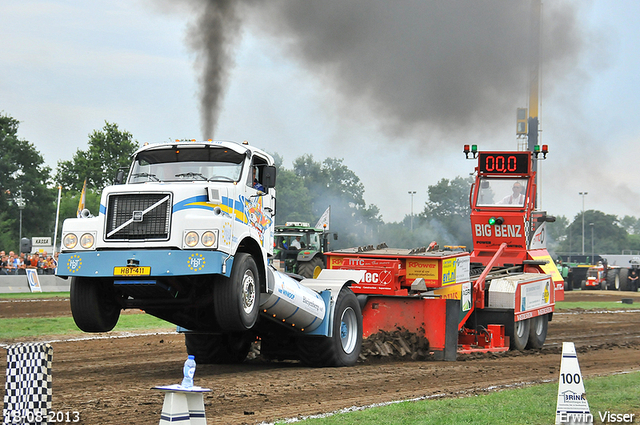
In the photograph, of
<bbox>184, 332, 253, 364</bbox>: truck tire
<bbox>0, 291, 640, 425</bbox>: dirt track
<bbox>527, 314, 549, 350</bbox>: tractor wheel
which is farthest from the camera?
<bbox>527, 314, 549, 350</bbox>: tractor wheel

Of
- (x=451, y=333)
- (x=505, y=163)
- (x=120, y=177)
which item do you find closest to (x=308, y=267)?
(x=505, y=163)

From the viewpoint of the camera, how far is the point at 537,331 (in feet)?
54.6

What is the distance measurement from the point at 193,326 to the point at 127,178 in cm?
227

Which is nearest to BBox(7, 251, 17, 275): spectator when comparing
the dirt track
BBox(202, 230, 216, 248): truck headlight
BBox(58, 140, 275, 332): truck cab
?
the dirt track

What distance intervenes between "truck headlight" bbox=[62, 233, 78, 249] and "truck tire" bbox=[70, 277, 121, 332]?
0.45 m

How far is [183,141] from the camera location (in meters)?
10.7

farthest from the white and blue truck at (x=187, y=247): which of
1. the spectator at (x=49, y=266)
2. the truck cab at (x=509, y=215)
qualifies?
the spectator at (x=49, y=266)

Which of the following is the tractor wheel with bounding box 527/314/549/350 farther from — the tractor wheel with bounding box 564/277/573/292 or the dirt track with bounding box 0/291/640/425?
the tractor wheel with bounding box 564/277/573/292

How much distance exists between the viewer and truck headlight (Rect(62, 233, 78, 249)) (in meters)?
9.54

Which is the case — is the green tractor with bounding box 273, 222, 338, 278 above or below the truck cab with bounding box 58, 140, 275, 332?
above

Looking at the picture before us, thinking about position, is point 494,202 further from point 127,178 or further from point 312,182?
point 312,182

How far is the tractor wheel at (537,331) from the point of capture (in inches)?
Answer: 640

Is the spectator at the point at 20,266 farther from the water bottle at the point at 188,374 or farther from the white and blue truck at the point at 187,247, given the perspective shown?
the water bottle at the point at 188,374

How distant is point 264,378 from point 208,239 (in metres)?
2.35
